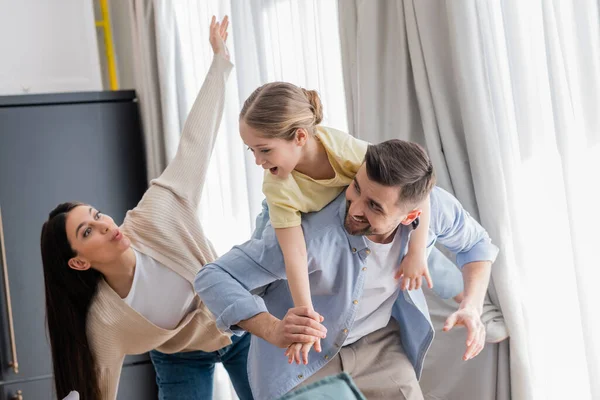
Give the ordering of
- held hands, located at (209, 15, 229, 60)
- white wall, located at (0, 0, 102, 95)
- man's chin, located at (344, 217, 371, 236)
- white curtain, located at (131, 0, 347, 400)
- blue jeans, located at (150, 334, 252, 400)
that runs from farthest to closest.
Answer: white wall, located at (0, 0, 102, 95) → white curtain, located at (131, 0, 347, 400) → held hands, located at (209, 15, 229, 60) → blue jeans, located at (150, 334, 252, 400) → man's chin, located at (344, 217, 371, 236)

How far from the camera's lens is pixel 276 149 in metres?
1.61

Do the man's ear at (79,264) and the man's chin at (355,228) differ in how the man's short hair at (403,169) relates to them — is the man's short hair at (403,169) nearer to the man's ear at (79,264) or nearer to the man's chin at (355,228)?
the man's chin at (355,228)

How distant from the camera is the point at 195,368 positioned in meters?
2.39

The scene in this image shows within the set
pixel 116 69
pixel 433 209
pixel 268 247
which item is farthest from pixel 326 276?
pixel 116 69

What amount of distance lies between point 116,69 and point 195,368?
231 centimetres

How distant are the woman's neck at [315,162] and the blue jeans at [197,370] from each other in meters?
0.85

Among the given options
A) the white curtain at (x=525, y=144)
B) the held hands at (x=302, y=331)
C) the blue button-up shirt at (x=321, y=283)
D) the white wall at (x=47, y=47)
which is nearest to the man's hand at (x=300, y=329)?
the held hands at (x=302, y=331)

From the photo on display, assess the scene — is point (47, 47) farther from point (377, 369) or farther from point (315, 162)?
point (377, 369)

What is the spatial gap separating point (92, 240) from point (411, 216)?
3.23ft

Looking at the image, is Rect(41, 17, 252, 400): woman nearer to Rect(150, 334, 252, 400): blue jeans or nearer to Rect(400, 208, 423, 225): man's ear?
Rect(150, 334, 252, 400): blue jeans

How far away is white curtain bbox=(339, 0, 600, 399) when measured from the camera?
5.60 ft

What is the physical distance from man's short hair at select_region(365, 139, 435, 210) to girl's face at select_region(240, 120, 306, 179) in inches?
7.5

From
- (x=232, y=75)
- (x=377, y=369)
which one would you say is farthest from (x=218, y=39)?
(x=377, y=369)

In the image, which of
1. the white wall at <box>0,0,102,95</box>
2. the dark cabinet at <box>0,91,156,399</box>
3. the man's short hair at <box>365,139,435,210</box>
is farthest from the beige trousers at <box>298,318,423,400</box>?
the white wall at <box>0,0,102,95</box>
